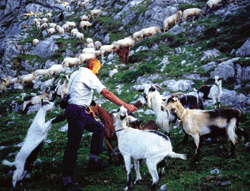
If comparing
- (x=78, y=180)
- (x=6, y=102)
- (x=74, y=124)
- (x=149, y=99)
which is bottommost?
(x=6, y=102)

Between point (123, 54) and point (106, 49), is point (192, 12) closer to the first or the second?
point (123, 54)

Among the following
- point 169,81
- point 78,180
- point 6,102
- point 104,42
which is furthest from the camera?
point 104,42

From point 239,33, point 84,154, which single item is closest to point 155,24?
point 239,33

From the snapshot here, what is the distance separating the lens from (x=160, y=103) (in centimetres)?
647

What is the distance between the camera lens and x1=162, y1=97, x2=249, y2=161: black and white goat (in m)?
4.56

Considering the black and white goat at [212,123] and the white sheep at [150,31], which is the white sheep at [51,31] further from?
the black and white goat at [212,123]

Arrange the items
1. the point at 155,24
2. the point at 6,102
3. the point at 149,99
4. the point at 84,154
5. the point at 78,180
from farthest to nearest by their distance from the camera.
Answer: the point at 155,24, the point at 6,102, the point at 149,99, the point at 84,154, the point at 78,180

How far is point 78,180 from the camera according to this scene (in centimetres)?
430

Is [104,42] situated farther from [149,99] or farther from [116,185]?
[116,185]

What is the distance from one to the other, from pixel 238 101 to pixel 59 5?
194ft

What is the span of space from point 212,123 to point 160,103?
6.96 feet

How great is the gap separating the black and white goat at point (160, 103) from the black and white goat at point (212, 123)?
1.13 metres

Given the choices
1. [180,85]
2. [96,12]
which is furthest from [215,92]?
[96,12]

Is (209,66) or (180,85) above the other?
(209,66)
